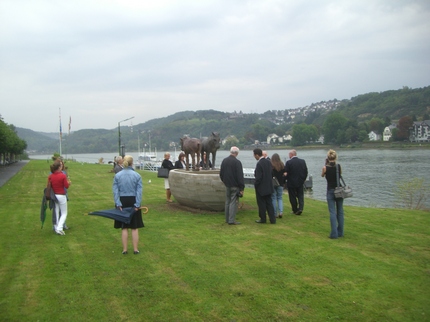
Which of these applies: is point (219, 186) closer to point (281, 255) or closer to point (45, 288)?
point (281, 255)

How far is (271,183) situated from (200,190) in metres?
2.33

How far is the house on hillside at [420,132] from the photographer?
10850 cm

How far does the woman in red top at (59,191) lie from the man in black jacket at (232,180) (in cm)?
401

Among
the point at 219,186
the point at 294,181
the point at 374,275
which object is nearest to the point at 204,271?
the point at 374,275

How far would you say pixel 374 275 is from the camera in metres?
6.07

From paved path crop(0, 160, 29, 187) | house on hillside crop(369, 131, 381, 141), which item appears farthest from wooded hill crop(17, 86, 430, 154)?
paved path crop(0, 160, 29, 187)

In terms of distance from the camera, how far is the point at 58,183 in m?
9.16

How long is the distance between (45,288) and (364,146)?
10970cm

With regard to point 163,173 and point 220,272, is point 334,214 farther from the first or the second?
point 163,173

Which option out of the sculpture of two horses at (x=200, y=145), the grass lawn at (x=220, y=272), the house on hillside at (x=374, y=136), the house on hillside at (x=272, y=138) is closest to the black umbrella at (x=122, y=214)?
the grass lawn at (x=220, y=272)

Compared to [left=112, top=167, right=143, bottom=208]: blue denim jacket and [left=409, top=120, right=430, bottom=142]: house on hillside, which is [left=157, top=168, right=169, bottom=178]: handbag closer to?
[left=112, top=167, right=143, bottom=208]: blue denim jacket

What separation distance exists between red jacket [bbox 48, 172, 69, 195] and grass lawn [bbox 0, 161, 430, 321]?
1074mm

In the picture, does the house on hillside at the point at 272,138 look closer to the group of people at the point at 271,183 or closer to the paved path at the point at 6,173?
the paved path at the point at 6,173

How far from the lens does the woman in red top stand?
916 centimetres
